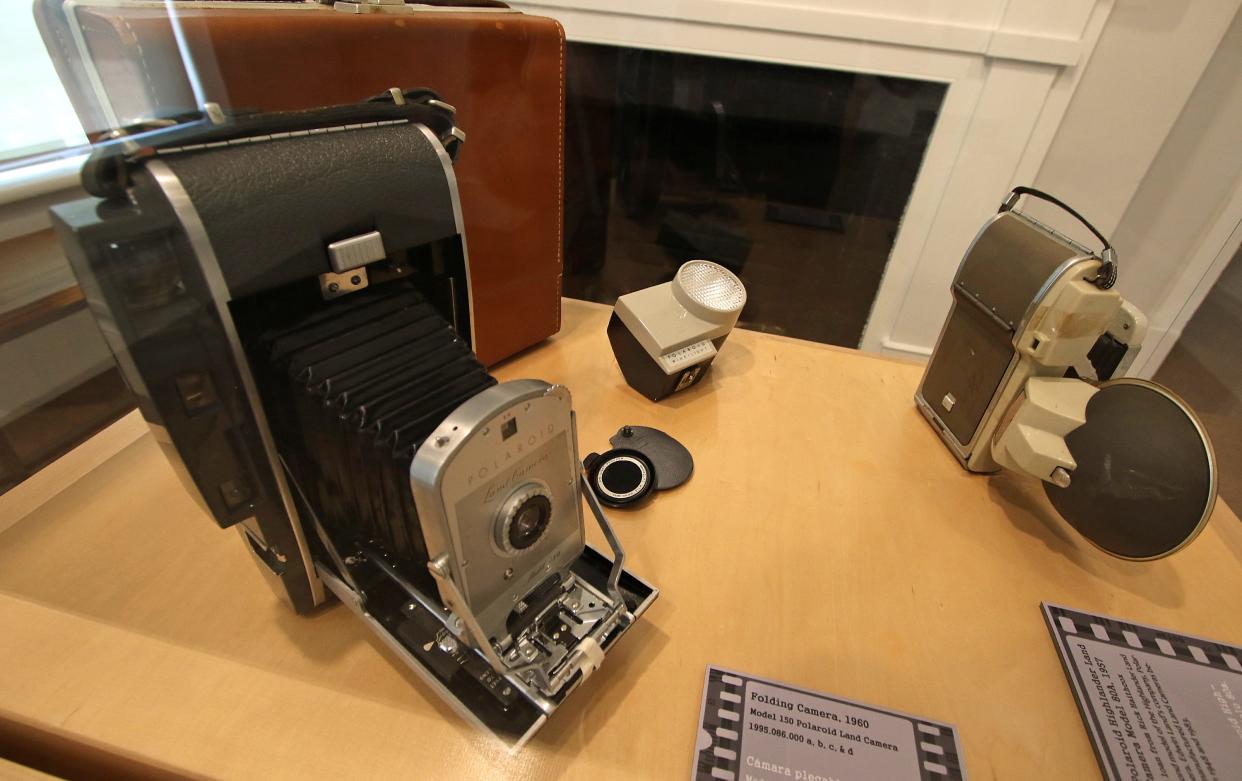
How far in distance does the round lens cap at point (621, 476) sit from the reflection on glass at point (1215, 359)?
1.43 metres

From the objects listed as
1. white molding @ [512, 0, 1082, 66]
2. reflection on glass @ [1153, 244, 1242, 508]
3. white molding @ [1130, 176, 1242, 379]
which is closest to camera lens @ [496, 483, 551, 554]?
white molding @ [512, 0, 1082, 66]

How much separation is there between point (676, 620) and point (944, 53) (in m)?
1.46

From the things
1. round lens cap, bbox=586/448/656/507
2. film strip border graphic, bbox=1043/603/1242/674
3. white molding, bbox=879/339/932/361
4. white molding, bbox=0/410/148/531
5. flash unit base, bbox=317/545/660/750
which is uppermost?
flash unit base, bbox=317/545/660/750

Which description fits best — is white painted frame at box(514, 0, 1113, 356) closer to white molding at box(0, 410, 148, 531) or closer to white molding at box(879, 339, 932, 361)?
white molding at box(879, 339, 932, 361)

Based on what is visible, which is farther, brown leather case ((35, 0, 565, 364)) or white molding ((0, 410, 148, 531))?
white molding ((0, 410, 148, 531))

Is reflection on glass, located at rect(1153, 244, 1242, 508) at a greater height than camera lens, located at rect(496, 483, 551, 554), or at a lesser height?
lesser

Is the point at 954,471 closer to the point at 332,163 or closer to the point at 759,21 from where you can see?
the point at 332,163

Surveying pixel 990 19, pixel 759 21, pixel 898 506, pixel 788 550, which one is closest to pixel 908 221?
pixel 990 19

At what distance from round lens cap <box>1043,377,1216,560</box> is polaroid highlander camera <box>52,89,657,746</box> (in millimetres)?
583

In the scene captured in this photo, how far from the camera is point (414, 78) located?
81 cm

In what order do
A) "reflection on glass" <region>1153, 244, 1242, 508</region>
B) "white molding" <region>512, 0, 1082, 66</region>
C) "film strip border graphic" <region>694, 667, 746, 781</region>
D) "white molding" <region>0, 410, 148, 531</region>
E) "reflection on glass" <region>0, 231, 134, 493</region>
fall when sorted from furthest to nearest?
"reflection on glass" <region>1153, 244, 1242, 508</region> < "white molding" <region>512, 0, 1082, 66</region> < "reflection on glass" <region>0, 231, 134, 493</region> < "white molding" <region>0, 410, 148, 531</region> < "film strip border graphic" <region>694, 667, 746, 781</region>

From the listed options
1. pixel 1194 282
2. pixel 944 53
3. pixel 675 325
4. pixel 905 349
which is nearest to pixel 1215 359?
pixel 1194 282

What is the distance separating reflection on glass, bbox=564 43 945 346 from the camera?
1.71m

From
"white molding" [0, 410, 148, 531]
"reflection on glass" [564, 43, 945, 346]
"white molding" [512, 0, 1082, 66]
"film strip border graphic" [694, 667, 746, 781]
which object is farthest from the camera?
"reflection on glass" [564, 43, 945, 346]
